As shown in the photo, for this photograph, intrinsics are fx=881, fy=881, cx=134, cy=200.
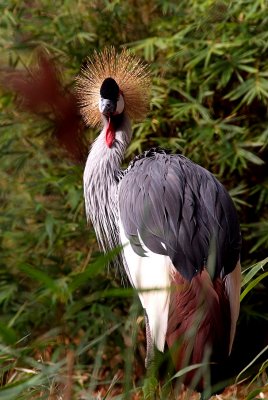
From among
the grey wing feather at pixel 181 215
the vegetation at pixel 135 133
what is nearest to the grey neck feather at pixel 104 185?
the grey wing feather at pixel 181 215

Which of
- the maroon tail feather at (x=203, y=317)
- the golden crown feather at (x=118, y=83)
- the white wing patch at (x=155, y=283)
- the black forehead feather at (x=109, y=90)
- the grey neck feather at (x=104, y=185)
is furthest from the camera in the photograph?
the golden crown feather at (x=118, y=83)

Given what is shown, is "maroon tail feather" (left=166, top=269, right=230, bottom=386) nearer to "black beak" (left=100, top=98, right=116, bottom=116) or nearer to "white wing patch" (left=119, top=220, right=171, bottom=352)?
"white wing patch" (left=119, top=220, right=171, bottom=352)

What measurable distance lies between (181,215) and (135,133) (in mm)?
1449

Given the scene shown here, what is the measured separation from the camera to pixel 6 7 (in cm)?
410

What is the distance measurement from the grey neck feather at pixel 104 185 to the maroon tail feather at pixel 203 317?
0.68 m

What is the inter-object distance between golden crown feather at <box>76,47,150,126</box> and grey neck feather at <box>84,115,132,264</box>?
13cm

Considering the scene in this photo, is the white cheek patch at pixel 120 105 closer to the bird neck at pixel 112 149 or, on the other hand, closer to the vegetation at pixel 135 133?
the bird neck at pixel 112 149

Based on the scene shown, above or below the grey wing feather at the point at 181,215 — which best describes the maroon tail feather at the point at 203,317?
below

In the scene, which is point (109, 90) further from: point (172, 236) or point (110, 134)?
point (172, 236)

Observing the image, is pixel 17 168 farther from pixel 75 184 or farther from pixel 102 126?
pixel 102 126

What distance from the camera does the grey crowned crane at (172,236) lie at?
93.9 inches

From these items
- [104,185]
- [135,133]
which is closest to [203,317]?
[104,185]

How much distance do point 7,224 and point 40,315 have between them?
1.57 ft

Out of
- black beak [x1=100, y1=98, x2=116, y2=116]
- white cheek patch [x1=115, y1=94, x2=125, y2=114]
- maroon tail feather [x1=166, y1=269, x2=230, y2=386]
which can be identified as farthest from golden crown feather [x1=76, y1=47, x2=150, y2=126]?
maroon tail feather [x1=166, y1=269, x2=230, y2=386]
